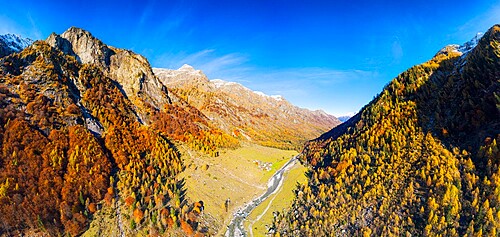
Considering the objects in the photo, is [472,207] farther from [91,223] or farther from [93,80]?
[93,80]

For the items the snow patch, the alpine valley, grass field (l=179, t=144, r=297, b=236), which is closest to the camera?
the alpine valley


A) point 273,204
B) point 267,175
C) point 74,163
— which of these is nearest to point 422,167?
point 273,204

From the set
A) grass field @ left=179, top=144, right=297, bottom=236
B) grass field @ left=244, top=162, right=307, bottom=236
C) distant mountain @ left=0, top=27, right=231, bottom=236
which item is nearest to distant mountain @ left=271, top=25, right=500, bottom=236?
grass field @ left=244, top=162, right=307, bottom=236

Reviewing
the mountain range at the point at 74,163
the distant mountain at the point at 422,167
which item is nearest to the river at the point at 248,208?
the mountain range at the point at 74,163

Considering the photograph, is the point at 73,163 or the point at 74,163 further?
the point at 74,163

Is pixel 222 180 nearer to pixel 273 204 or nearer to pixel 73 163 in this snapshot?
pixel 273 204

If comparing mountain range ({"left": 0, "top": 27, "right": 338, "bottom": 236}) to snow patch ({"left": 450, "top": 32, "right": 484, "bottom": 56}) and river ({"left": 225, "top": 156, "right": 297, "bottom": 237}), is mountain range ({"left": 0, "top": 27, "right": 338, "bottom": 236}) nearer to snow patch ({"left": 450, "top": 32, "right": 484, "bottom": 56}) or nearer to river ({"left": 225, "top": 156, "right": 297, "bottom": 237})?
river ({"left": 225, "top": 156, "right": 297, "bottom": 237})

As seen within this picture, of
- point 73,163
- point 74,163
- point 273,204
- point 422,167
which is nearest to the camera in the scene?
point 422,167
